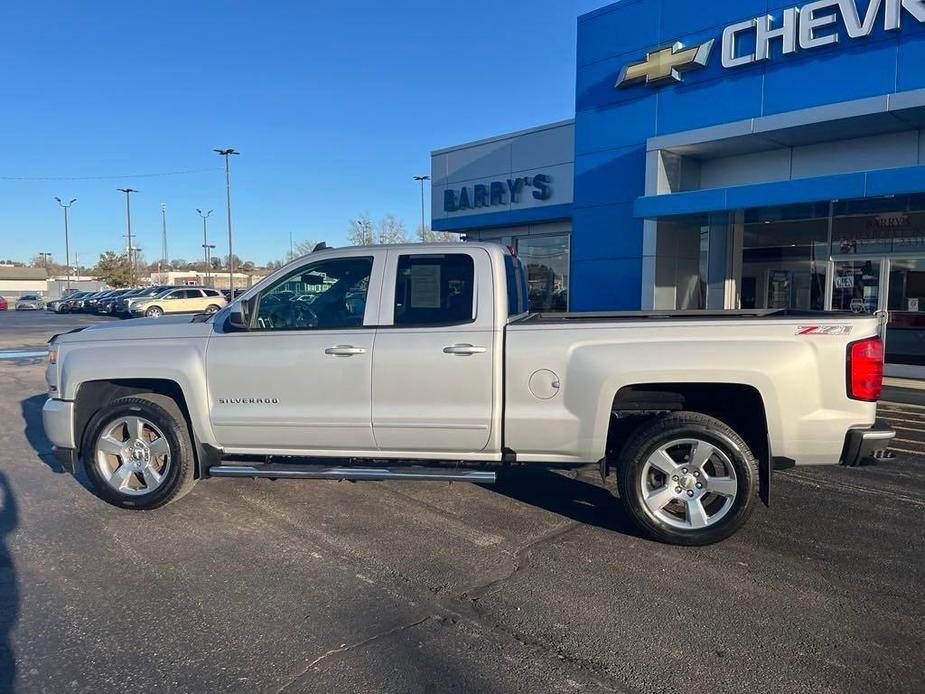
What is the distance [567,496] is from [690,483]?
4.30 feet

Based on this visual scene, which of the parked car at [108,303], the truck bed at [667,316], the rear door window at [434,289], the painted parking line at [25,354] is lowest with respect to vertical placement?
the painted parking line at [25,354]

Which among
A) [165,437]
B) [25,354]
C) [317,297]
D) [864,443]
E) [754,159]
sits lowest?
→ [25,354]

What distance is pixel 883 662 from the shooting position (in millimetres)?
3143

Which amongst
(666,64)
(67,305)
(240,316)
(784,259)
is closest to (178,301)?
(67,305)

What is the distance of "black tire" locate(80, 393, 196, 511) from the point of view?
5059 millimetres

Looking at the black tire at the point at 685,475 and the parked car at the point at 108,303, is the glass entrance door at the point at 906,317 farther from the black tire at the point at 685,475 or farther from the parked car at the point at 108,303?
the parked car at the point at 108,303

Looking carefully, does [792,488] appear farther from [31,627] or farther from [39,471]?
[39,471]

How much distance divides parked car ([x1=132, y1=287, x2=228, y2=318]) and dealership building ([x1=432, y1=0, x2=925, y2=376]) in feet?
75.4

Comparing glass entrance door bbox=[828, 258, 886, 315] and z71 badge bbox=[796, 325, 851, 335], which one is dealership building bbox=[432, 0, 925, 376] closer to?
glass entrance door bbox=[828, 258, 886, 315]

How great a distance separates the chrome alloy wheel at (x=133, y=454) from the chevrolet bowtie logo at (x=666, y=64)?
1194 centimetres

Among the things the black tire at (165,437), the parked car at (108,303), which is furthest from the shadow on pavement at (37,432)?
the parked car at (108,303)

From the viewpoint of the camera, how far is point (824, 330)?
4.24 meters

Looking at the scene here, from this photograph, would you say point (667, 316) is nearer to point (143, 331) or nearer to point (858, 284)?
point (143, 331)

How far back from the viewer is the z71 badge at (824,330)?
13.8 feet
